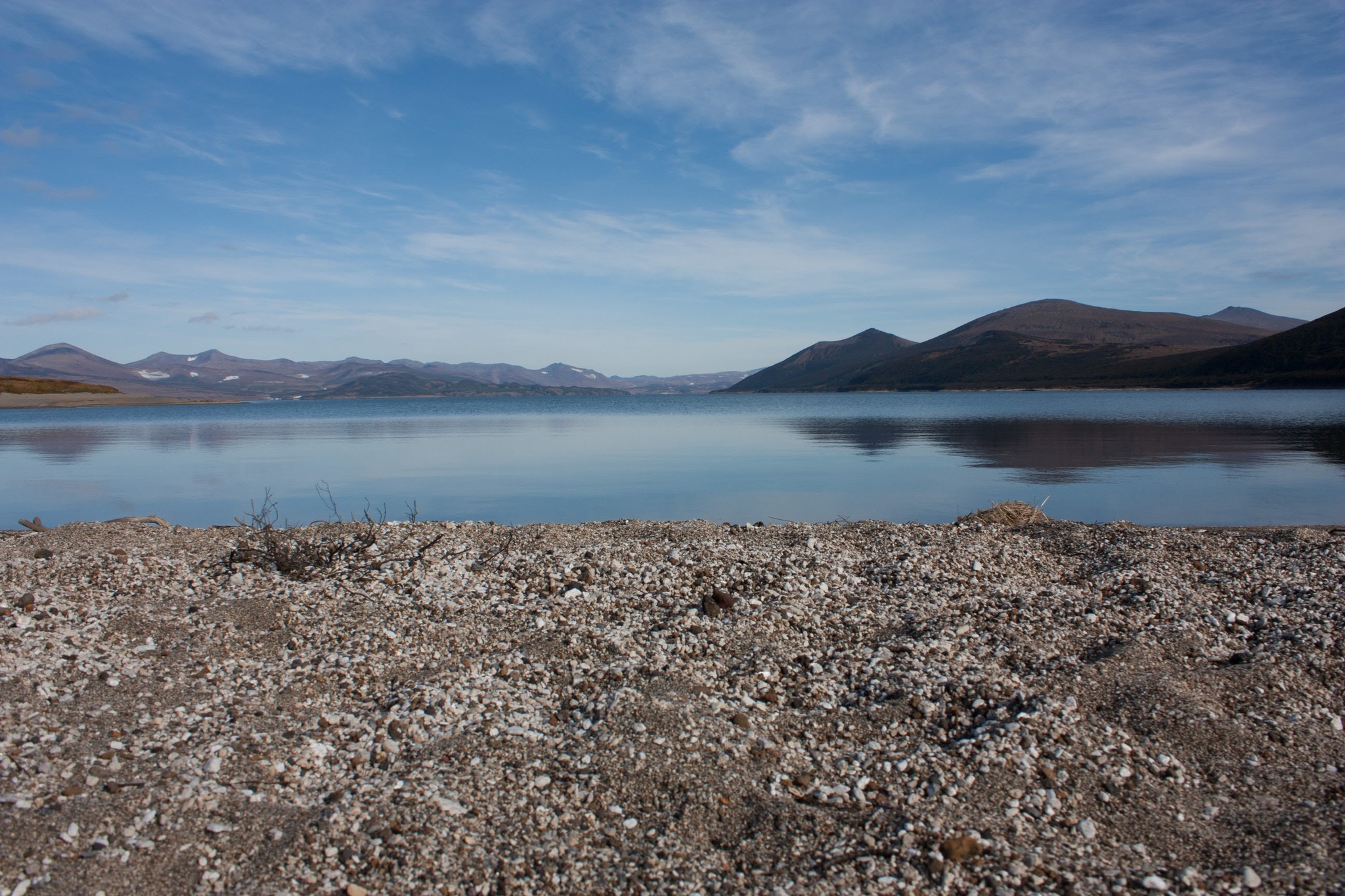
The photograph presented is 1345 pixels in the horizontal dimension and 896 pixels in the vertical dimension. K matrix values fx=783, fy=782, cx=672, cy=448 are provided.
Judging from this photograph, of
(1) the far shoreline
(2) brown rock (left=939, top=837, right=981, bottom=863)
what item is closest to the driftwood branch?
(2) brown rock (left=939, top=837, right=981, bottom=863)

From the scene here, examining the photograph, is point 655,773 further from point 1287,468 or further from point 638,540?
point 1287,468

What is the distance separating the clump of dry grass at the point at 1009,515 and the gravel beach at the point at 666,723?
10.2ft

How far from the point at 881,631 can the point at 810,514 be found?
30.8 ft

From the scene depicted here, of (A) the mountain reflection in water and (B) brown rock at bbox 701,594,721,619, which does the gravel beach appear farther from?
(A) the mountain reflection in water

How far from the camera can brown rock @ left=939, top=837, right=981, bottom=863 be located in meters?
4.14

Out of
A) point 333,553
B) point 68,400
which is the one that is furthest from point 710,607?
point 68,400

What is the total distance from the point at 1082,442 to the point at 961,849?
3380cm

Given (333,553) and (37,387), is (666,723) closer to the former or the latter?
(333,553)

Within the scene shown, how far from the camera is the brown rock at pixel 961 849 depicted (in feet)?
13.6

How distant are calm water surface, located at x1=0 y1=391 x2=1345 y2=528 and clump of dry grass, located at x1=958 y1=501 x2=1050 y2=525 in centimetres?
287

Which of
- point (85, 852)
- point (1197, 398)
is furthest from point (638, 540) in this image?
point (1197, 398)

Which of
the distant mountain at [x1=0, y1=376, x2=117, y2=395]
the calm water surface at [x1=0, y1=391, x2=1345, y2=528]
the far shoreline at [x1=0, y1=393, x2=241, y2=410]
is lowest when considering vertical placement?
the calm water surface at [x1=0, y1=391, x2=1345, y2=528]

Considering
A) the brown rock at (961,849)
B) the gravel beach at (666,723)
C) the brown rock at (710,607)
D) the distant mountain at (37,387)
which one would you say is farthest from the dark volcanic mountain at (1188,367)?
the distant mountain at (37,387)

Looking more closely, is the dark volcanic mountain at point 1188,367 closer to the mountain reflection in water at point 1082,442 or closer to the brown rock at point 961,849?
the mountain reflection in water at point 1082,442
